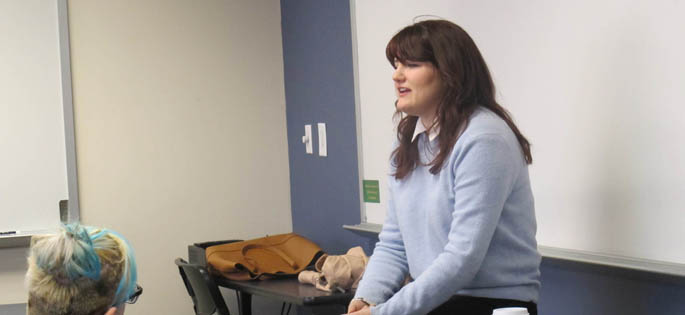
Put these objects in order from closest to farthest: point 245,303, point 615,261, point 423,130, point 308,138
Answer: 1. point 423,130
2. point 615,261
3. point 245,303
4. point 308,138

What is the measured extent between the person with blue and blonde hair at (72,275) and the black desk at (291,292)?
151cm

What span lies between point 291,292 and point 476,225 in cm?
149

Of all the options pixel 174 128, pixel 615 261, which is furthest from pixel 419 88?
pixel 174 128

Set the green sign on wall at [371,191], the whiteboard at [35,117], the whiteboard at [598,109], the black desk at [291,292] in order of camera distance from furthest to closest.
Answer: the whiteboard at [35,117] < the green sign on wall at [371,191] < the black desk at [291,292] < the whiteboard at [598,109]

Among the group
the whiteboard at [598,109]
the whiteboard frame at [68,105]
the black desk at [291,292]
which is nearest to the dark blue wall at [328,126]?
the whiteboard at [598,109]

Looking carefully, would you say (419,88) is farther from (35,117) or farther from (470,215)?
(35,117)

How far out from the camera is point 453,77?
75.0 inches

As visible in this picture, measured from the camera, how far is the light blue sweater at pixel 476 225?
1.76m

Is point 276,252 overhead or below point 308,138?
below

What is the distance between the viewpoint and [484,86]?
194 centimetres

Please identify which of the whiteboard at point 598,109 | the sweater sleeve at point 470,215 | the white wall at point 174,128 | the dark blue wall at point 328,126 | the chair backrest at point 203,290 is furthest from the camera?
the white wall at point 174,128

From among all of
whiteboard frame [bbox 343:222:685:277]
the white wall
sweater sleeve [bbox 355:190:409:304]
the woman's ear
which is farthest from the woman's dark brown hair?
the white wall

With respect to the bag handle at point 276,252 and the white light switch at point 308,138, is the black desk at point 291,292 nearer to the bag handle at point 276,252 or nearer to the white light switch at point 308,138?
the bag handle at point 276,252

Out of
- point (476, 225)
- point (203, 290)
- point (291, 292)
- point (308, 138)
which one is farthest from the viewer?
point (308, 138)
